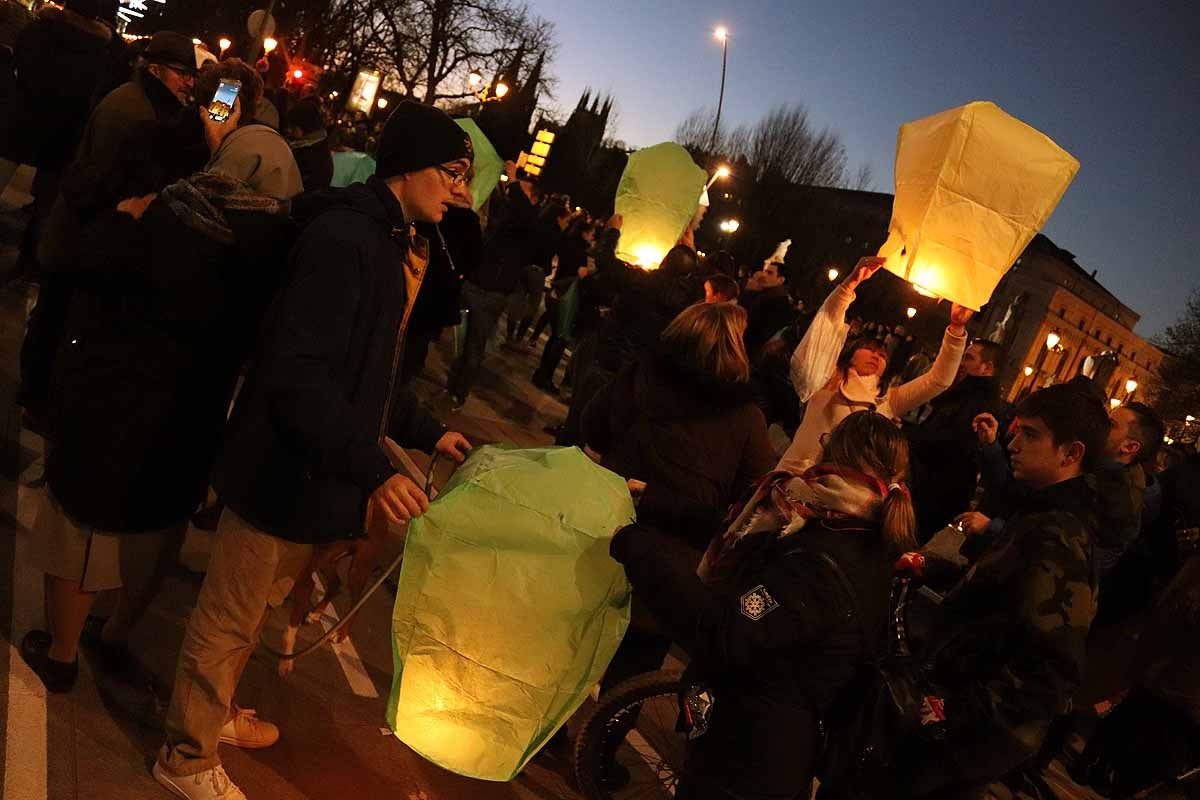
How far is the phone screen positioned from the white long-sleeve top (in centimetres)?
328

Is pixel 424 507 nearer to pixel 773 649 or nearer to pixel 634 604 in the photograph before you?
pixel 773 649

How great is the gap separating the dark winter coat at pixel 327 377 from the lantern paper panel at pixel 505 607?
289 millimetres

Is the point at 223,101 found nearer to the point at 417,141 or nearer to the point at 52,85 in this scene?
the point at 417,141

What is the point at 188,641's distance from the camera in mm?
2793

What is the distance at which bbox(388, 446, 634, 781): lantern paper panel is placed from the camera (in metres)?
2.46

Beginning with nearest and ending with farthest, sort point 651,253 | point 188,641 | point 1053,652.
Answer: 1. point 1053,652
2. point 188,641
3. point 651,253

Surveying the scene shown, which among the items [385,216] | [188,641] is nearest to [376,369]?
[385,216]

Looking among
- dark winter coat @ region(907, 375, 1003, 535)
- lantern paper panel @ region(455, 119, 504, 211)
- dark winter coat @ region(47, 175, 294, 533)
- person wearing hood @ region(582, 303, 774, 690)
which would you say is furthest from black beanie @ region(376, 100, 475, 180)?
dark winter coat @ region(907, 375, 1003, 535)

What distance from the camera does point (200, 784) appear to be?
9.29ft

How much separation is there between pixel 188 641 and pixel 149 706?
77 centimetres

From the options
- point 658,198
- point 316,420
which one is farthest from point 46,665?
point 658,198

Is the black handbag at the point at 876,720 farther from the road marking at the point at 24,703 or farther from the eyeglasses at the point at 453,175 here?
the road marking at the point at 24,703

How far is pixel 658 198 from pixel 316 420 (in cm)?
664

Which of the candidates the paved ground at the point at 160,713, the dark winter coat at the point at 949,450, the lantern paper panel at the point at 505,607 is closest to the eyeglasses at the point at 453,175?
the lantern paper panel at the point at 505,607
